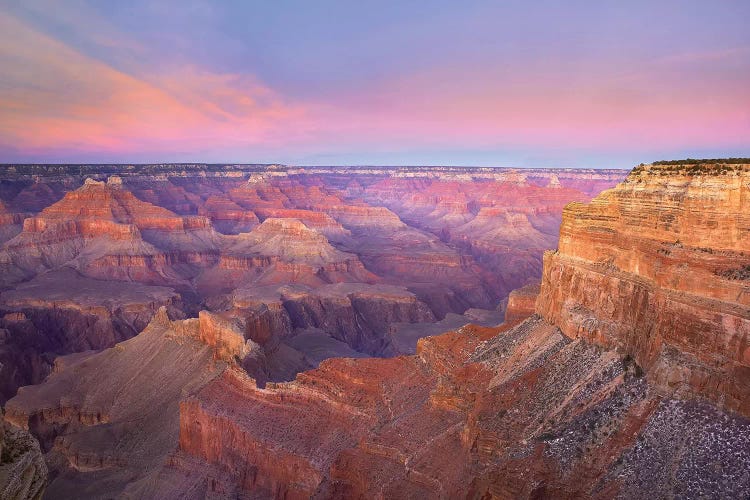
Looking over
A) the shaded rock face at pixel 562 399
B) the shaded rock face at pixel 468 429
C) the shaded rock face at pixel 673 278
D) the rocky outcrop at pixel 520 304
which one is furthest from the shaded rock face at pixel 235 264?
the shaded rock face at pixel 673 278

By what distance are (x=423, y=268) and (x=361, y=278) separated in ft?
53.4

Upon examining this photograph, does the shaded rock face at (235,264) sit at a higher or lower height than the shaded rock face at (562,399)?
lower

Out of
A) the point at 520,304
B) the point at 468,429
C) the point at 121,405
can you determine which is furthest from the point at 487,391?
the point at 121,405

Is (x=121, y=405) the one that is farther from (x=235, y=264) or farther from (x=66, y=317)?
(x=235, y=264)

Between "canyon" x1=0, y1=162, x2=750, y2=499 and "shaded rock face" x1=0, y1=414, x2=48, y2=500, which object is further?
"canyon" x1=0, y1=162, x2=750, y2=499

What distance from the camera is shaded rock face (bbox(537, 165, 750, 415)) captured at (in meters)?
18.0

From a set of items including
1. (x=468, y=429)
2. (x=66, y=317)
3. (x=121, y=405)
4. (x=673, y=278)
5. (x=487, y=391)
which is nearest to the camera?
(x=673, y=278)

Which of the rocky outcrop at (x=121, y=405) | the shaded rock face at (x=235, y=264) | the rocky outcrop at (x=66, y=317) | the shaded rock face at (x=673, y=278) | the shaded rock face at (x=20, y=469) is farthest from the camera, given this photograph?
the shaded rock face at (x=235, y=264)

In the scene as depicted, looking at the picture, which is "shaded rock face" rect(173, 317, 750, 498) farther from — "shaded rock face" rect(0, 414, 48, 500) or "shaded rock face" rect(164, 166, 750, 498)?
"shaded rock face" rect(0, 414, 48, 500)

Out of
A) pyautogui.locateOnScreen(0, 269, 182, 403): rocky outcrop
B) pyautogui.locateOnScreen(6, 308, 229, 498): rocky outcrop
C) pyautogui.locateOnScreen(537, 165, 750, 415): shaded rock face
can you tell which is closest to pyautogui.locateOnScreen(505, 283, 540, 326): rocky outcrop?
pyautogui.locateOnScreen(537, 165, 750, 415): shaded rock face

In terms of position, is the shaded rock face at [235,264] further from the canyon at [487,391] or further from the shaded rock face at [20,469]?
the shaded rock face at [20,469]

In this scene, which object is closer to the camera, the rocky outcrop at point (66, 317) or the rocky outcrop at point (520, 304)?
the rocky outcrop at point (520, 304)

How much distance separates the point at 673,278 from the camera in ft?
66.0

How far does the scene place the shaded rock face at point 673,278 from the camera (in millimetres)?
18016
